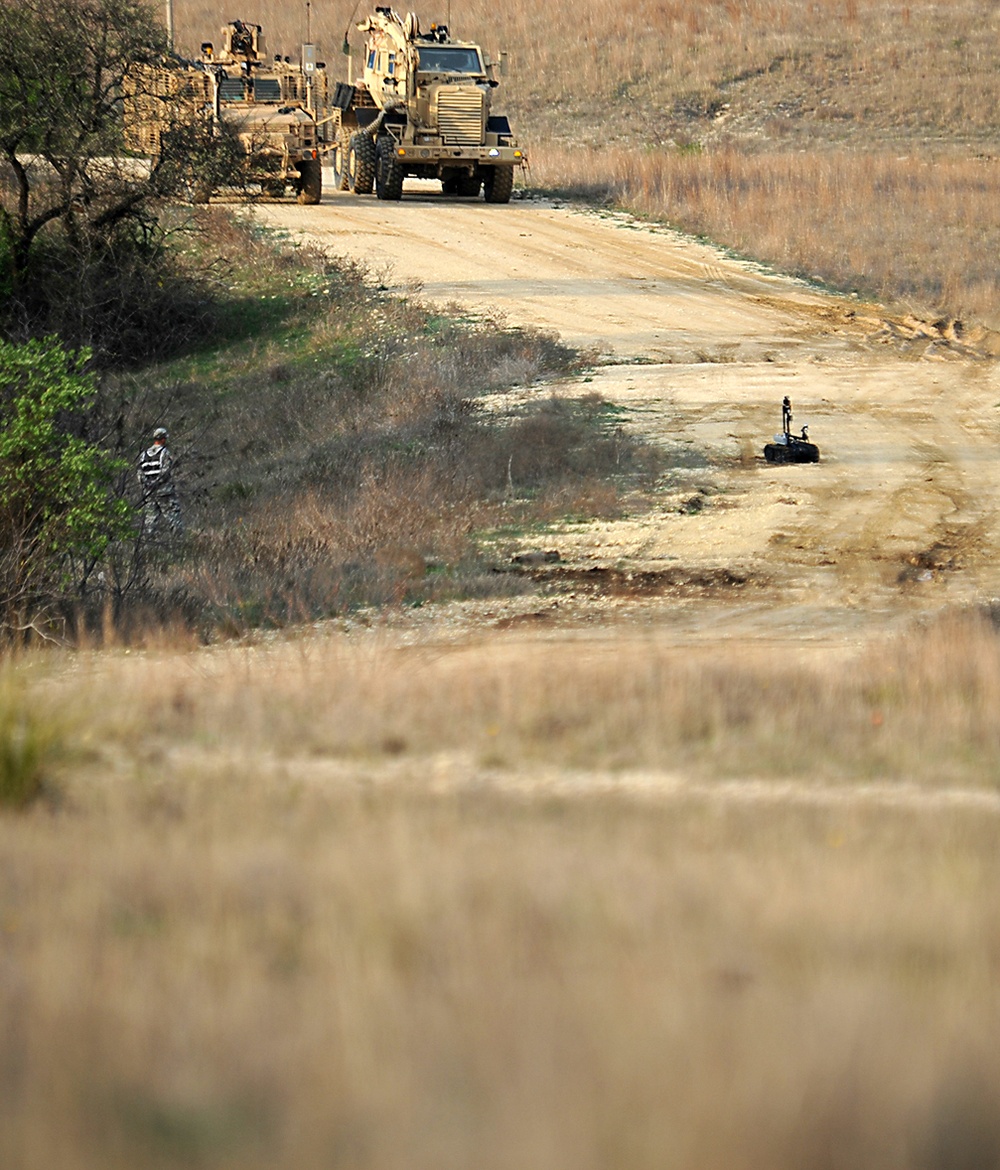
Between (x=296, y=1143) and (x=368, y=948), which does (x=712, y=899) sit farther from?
(x=296, y=1143)

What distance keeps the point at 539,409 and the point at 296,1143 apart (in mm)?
12263

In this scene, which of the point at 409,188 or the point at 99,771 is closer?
the point at 99,771

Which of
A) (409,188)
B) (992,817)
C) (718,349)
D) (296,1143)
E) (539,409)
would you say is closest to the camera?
(296,1143)

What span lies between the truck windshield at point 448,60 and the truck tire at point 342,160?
2.35 metres

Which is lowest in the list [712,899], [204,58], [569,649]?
[569,649]

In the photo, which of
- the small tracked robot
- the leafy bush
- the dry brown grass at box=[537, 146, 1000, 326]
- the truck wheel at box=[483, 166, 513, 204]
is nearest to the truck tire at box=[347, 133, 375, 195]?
the truck wheel at box=[483, 166, 513, 204]

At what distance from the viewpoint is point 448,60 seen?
92.4ft

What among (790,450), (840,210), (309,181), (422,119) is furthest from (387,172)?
(790,450)

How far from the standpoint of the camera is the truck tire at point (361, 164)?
28391 millimetres

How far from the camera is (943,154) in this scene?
1547 inches

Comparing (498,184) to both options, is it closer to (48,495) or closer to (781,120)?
(48,495)

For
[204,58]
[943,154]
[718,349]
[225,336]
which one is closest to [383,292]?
[225,336]

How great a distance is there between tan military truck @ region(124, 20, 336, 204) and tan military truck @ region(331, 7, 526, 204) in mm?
792

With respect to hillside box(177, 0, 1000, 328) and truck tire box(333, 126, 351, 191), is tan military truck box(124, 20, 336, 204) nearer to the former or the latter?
truck tire box(333, 126, 351, 191)
